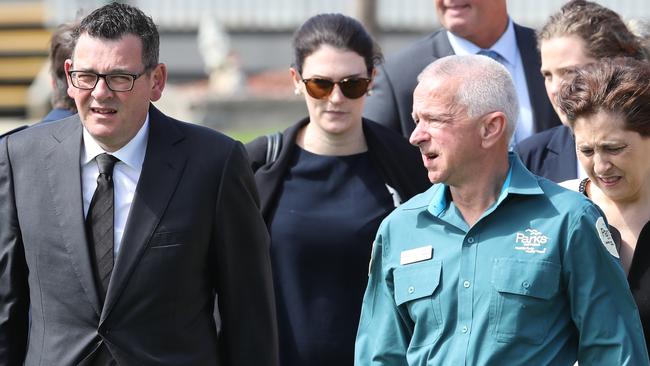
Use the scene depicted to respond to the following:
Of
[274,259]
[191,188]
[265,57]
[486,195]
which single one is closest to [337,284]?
[274,259]

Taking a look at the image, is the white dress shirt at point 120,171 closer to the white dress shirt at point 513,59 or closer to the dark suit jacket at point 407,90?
the dark suit jacket at point 407,90

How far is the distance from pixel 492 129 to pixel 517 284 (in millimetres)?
490

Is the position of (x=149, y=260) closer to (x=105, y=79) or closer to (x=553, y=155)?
(x=105, y=79)

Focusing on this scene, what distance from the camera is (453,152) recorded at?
154 inches

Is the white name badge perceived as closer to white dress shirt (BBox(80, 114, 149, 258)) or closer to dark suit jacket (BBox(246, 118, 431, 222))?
white dress shirt (BBox(80, 114, 149, 258))

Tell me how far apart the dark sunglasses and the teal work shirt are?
1.34 meters

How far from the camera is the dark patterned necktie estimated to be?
4.25 m

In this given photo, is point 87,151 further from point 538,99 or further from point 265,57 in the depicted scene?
point 265,57

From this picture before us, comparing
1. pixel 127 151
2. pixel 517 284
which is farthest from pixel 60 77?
pixel 517 284

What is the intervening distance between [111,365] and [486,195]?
137 centimetres

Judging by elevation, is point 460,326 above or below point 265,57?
above

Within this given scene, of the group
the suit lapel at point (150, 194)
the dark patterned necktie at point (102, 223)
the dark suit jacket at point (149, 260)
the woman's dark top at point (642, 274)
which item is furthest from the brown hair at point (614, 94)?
the dark patterned necktie at point (102, 223)

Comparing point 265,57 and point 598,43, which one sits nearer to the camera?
point 598,43

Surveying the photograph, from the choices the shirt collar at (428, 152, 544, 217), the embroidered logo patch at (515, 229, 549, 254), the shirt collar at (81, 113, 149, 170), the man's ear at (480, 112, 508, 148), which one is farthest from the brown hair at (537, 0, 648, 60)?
the shirt collar at (81, 113, 149, 170)
